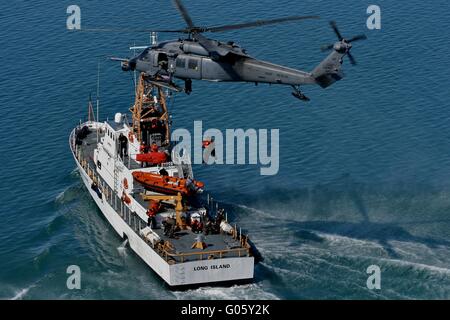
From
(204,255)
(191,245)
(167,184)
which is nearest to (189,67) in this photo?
(167,184)

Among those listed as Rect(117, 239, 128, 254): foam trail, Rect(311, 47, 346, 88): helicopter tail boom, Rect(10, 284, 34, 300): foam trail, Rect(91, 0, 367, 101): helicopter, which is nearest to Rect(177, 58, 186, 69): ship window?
Rect(91, 0, 367, 101): helicopter

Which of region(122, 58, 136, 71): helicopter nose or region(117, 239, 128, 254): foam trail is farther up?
region(122, 58, 136, 71): helicopter nose

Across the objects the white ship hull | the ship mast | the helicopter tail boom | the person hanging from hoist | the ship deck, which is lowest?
the white ship hull

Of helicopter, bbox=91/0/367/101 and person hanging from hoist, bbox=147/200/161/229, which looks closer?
helicopter, bbox=91/0/367/101

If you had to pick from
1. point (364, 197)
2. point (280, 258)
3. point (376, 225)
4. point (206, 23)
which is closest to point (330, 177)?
point (364, 197)

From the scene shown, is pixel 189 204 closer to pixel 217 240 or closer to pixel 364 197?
pixel 217 240

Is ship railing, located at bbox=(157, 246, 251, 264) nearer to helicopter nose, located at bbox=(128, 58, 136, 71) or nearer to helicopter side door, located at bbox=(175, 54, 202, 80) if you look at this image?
helicopter side door, located at bbox=(175, 54, 202, 80)
